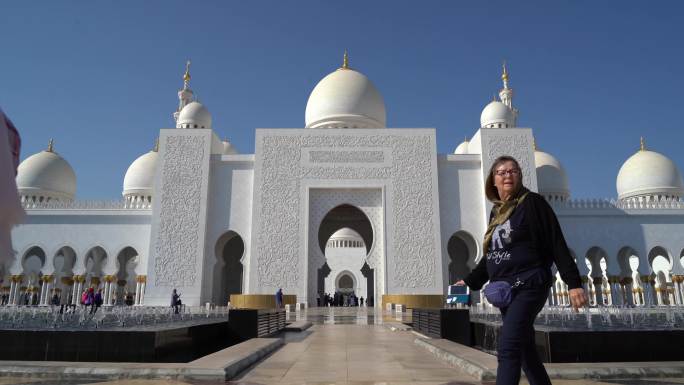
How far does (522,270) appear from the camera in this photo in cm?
148

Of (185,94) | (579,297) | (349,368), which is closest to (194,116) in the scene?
(185,94)

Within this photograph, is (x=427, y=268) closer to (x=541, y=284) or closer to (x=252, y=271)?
(x=252, y=271)

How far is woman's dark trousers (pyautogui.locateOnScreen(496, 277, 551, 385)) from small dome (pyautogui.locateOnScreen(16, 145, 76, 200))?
1813 centimetres

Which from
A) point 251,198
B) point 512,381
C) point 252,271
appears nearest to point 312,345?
point 512,381

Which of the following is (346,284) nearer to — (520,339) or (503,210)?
(503,210)

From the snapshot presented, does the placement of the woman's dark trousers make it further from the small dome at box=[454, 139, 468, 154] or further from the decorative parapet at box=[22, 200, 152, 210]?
the small dome at box=[454, 139, 468, 154]

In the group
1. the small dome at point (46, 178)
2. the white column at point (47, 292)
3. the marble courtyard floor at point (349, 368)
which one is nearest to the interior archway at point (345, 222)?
the white column at point (47, 292)

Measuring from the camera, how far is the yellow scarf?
157 centimetres

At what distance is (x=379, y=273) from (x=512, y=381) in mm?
11196

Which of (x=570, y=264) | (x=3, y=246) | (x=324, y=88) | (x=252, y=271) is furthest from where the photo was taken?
(x=324, y=88)

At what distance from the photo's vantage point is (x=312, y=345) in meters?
3.91

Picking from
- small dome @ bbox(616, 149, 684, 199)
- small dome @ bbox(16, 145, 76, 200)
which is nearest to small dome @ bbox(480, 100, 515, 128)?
→ small dome @ bbox(616, 149, 684, 199)

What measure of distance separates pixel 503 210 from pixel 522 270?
8.6 inches

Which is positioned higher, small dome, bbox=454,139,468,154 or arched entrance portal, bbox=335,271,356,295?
small dome, bbox=454,139,468,154
